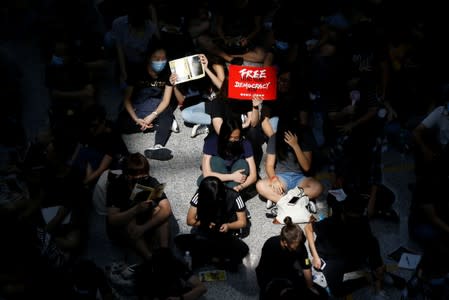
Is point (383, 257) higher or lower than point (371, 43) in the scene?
lower

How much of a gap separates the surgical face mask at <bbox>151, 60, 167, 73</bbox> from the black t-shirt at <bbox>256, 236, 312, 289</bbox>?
10.0ft

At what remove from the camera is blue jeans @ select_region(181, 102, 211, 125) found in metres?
7.33

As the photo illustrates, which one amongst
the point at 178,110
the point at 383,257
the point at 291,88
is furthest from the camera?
the point at 178,110

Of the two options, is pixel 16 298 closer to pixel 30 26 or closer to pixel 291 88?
pixel 291 88

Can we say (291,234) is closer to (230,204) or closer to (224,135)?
(230,204)

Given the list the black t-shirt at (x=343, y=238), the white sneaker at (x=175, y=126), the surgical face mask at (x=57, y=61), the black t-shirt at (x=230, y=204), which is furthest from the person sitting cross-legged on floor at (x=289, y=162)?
the surgical face mask at (x=57, y=61)

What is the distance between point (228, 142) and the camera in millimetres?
6207

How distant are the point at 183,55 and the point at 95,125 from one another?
5.62 feet

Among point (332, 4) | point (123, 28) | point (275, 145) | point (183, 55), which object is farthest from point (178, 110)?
point (332, 4)

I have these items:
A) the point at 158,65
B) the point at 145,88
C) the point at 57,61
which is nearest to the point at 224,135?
the point at 158,65

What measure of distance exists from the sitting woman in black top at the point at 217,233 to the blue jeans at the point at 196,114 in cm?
185

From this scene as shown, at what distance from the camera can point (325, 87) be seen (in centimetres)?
714

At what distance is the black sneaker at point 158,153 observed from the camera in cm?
705

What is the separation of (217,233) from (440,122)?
3.02 m
